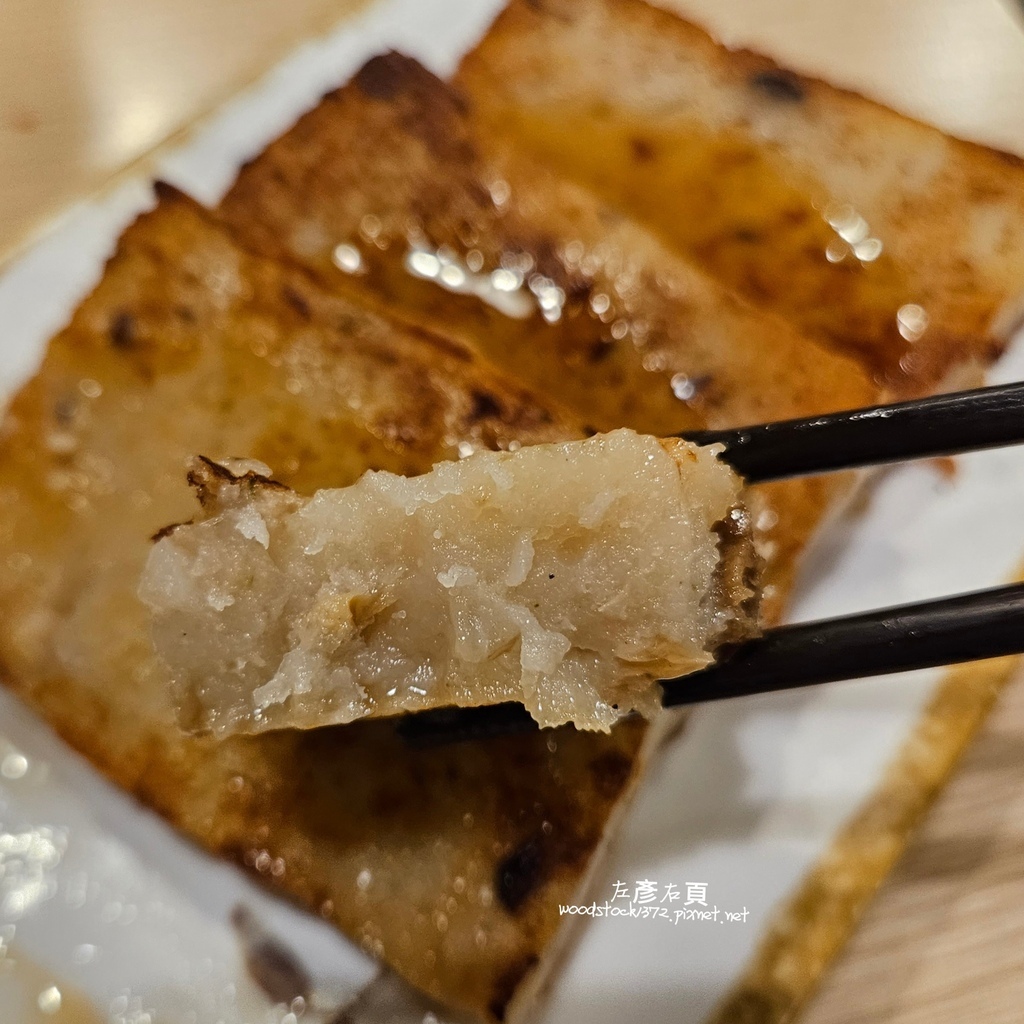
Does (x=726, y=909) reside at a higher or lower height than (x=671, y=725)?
lower

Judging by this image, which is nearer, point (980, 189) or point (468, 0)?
point (980, 189)

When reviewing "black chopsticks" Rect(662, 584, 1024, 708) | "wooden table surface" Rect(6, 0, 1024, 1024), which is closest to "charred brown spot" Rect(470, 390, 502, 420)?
"black chopsticks" Rect(662, 584, 1024, 708)

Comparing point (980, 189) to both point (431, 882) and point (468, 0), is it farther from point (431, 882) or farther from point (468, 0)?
point (431, 882)

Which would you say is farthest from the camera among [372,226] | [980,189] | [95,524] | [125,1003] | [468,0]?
[468,0]

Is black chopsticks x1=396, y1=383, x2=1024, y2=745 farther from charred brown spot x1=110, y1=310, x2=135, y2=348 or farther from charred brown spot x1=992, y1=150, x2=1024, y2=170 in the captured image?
charred brown spot x1=992, y1=150, x2=1024, y2=170

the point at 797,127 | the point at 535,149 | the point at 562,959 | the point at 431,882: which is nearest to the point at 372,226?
the point at 535,149

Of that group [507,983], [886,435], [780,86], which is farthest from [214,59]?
[507,983]

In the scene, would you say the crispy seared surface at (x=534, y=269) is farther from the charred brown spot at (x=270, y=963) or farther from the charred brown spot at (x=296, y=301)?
the charred brown spot at (x=270, y=963)

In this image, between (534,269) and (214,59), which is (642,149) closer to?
(534,269)
